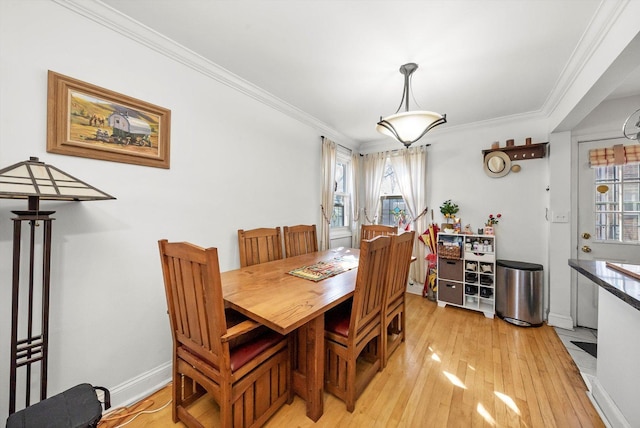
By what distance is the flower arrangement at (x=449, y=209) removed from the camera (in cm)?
330

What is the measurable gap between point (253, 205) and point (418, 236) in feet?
8.25

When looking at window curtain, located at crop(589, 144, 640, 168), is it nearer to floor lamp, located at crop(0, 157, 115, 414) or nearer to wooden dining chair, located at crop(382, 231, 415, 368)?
wooden dining chair, located at crop(382, 231, 415, 368)

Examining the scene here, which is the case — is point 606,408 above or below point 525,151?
below

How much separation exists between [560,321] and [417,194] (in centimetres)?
213

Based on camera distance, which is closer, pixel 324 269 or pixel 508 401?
pixel 508 401

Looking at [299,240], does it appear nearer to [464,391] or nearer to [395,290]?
[395,290]

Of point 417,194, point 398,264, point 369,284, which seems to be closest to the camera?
point 369,284

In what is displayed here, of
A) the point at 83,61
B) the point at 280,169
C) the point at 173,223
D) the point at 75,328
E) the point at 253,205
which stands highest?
the point at 83,61

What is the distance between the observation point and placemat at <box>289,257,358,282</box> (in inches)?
72.3

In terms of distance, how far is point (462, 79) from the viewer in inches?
87.0

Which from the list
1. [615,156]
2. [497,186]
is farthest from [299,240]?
[615,156]

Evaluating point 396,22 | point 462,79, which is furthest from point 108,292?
point 462,79

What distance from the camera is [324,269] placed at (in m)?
2.03

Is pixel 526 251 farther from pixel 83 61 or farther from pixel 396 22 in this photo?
pixel 83 61
